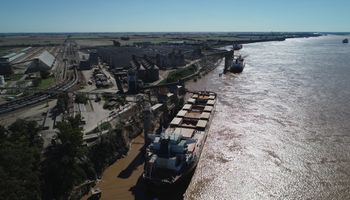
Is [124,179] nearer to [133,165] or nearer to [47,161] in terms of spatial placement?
[133,165]

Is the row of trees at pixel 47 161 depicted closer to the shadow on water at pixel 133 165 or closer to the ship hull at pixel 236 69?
the shadow on water at pixel 133 165

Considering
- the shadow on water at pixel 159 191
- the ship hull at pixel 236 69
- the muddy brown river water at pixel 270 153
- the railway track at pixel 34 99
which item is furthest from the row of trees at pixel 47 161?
the ship hull at pixel 236 69

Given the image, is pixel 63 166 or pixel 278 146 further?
pixel 278 146

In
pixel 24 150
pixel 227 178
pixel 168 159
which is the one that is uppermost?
pixel 24 150

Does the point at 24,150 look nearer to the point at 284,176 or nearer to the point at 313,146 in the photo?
the point at 284,176

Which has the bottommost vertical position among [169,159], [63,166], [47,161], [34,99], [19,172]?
[34,99]

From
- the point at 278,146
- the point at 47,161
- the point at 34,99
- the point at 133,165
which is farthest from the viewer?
the point at 34,99

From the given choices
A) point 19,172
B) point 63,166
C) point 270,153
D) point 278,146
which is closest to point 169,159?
point 63,166

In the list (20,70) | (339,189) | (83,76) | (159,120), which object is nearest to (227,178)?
(339,189)

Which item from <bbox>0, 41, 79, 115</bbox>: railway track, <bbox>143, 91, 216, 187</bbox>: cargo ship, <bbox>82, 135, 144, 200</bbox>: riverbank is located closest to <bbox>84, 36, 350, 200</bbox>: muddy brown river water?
<bbox>82, 135, 144, 200</bbox>: riverbank

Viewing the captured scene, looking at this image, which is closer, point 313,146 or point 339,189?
point 339,189
